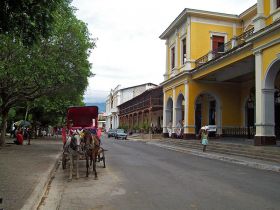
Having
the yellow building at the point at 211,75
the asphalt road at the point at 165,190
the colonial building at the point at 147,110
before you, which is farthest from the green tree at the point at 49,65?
the colonial building at the point at 147,110

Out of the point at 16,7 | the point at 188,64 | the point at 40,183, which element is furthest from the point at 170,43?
the point at 16,7

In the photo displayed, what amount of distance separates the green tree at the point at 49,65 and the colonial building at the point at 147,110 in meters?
27.7

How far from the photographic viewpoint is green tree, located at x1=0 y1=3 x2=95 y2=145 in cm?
1867

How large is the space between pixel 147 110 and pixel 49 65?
38683 mm

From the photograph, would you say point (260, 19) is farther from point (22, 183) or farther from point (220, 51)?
point (22, 183)

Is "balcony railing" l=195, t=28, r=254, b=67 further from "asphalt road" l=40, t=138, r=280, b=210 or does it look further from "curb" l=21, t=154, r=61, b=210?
"curb" l=21, t=154, r=61, b=210

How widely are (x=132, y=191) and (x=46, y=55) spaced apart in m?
12.5

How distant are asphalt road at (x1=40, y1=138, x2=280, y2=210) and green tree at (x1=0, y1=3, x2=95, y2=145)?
23.1 feet

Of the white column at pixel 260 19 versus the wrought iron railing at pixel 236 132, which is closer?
the white column at pixel 260 19

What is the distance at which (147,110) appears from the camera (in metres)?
58.0

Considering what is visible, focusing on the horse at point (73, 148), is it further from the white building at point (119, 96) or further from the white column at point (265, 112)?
the white building at point (119, 96)

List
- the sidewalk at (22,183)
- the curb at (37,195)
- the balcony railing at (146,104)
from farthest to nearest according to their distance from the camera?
the balcony railing at (146,104)
the sidewalk at (22,183)
the curb at (37,195)

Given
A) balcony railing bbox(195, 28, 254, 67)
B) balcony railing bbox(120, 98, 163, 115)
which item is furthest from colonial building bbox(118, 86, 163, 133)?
balcony railing bbox(195, 28, 254, 67)

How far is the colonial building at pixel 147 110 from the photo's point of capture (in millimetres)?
54562
